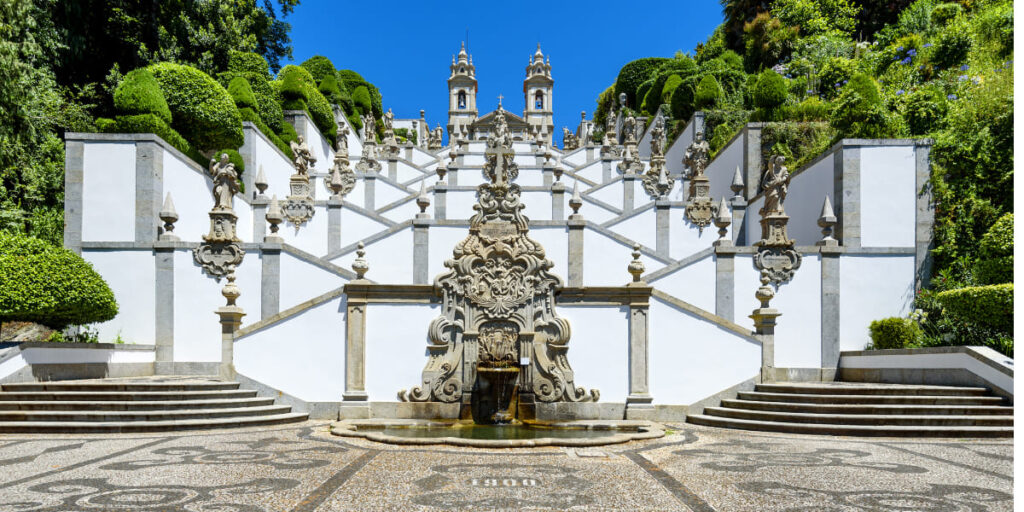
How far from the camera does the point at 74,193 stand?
16297mm

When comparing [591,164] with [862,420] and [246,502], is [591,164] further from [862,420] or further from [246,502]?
[246,502]

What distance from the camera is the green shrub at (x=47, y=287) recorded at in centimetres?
1213

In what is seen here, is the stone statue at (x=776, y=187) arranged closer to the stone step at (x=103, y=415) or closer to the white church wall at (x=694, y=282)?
the white church wall at (x=694, y=282)

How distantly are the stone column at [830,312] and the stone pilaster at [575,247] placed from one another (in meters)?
5.39

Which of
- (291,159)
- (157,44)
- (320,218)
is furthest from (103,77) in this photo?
(320,218)

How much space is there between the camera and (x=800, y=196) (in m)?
18.7

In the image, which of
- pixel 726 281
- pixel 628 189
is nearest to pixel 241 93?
pixel 628 189

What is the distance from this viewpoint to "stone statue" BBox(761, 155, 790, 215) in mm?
15414

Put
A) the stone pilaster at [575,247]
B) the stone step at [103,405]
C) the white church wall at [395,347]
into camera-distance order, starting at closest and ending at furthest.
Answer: the stone step at [103,405] < the white church wall at [395,347] < the stone pilaster at [575,247]

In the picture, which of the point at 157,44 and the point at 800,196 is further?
the point at 157,44

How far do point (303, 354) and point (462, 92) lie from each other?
66932 millimetres

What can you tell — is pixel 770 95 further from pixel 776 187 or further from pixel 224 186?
pixel 224 186

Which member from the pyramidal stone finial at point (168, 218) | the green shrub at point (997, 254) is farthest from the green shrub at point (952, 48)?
the pyramidal stone finial at point (168, 218)

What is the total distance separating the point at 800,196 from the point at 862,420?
9634 mm
